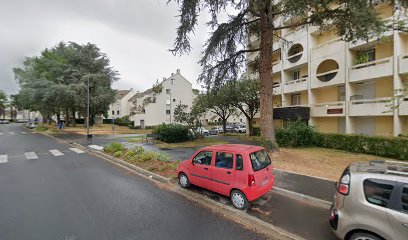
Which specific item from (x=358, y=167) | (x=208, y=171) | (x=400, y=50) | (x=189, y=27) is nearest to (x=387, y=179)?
(x=358, y=167)

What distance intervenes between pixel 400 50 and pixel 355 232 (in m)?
16.3

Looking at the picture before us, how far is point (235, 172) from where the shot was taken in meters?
5.45

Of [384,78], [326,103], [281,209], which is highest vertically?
[384,78]

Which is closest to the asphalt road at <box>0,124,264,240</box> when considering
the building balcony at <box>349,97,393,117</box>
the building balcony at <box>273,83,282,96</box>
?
the building balcony at <box>349,97,393,117</box>

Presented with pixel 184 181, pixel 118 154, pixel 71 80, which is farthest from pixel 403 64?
pixel 71 80

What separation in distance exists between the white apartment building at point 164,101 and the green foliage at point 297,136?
2805cm

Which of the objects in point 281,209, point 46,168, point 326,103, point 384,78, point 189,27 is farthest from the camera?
point 326,103

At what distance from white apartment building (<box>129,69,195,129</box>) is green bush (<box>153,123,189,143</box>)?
2131 cm

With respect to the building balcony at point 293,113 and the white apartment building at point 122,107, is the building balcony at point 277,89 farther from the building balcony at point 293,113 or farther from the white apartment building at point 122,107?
the white apartment building at point 122,107

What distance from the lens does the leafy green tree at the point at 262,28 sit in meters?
7.47

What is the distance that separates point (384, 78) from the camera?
15164 millimetres

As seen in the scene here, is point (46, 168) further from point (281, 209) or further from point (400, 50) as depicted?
point (400, 50)

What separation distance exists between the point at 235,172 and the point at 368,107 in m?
15.2

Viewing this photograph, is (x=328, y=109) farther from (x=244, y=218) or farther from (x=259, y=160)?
(x=244, y=218)
